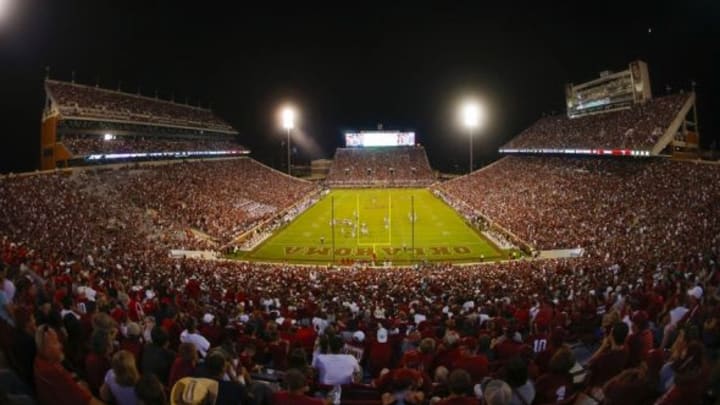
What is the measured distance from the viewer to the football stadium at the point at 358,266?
5336 millimetres

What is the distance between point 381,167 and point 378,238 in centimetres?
6225

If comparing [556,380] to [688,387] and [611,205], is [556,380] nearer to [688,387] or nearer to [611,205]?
[688,387]

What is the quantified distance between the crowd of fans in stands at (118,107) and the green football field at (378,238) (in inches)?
983

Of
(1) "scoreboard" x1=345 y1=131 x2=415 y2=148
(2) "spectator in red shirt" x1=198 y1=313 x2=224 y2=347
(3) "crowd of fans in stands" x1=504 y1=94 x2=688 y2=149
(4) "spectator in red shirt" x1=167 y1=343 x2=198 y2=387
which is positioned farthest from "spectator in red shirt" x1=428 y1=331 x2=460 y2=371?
(1) "scoreboard" x1=345 y1=131 x2=415 y2=148

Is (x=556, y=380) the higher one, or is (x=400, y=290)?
(x=556, y=380)

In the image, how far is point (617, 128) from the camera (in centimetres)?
5866

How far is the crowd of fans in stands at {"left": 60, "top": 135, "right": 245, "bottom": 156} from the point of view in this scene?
5091cm

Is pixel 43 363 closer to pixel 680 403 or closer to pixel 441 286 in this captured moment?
pixel 680 403

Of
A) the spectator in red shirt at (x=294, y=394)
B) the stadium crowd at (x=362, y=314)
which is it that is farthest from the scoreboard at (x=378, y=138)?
the spectator in red shirt at (x=294, y=394)

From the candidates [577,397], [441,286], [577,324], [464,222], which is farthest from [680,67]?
[577,397]

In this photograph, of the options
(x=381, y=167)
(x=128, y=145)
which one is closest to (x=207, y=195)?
(x=128, y=145)

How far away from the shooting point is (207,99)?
97875 mm

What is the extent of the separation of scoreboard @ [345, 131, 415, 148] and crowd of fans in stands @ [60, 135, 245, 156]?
124 feet

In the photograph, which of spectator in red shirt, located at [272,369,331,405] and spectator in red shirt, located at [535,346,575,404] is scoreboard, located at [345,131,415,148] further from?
spectator in red shirt, located at [272,369,331,405]
